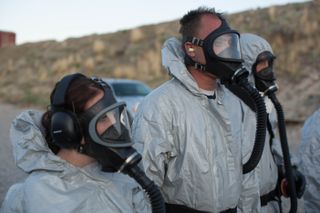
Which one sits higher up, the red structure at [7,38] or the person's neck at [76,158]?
the person's neck at [76,158]

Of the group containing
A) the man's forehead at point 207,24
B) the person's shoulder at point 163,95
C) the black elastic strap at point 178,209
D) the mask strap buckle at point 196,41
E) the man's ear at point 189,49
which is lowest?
the black elastic strap at point 178,209

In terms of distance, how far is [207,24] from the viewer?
3674 millimetres

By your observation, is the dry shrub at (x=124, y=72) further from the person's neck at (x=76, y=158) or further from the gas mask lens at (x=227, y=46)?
the person's neck at (x=76, y=158)

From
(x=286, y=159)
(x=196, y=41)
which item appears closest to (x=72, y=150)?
(x=196, y=41)

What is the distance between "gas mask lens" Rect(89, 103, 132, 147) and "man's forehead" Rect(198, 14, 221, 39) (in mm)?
1170

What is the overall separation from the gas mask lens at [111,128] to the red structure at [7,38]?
56.0 m

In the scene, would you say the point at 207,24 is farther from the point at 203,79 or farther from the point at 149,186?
the point at 149,186

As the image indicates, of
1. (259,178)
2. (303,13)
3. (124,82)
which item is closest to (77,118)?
(259,178)

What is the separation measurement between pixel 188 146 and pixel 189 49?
66 centimetres

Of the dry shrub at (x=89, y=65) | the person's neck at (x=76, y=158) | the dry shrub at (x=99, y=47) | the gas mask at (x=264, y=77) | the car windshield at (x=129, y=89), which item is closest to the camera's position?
the person's neck at (x=76, y=158)

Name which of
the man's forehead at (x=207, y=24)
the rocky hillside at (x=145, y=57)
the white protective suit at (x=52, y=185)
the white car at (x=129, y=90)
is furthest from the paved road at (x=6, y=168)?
the rocky hillside at (x=145, y=57)

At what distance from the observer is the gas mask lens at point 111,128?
8.30 ft

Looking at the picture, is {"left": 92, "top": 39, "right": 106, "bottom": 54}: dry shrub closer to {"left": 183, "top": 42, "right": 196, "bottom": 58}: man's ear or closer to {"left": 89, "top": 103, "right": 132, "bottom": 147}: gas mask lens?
{"left": 183, "top": 42, "right": 196, "bottom": 58}: man's ear

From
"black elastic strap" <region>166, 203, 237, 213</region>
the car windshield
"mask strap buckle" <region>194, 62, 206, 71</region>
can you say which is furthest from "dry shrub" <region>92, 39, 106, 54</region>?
"black elastic strap" <region>166, 203, 237, 213</region>
